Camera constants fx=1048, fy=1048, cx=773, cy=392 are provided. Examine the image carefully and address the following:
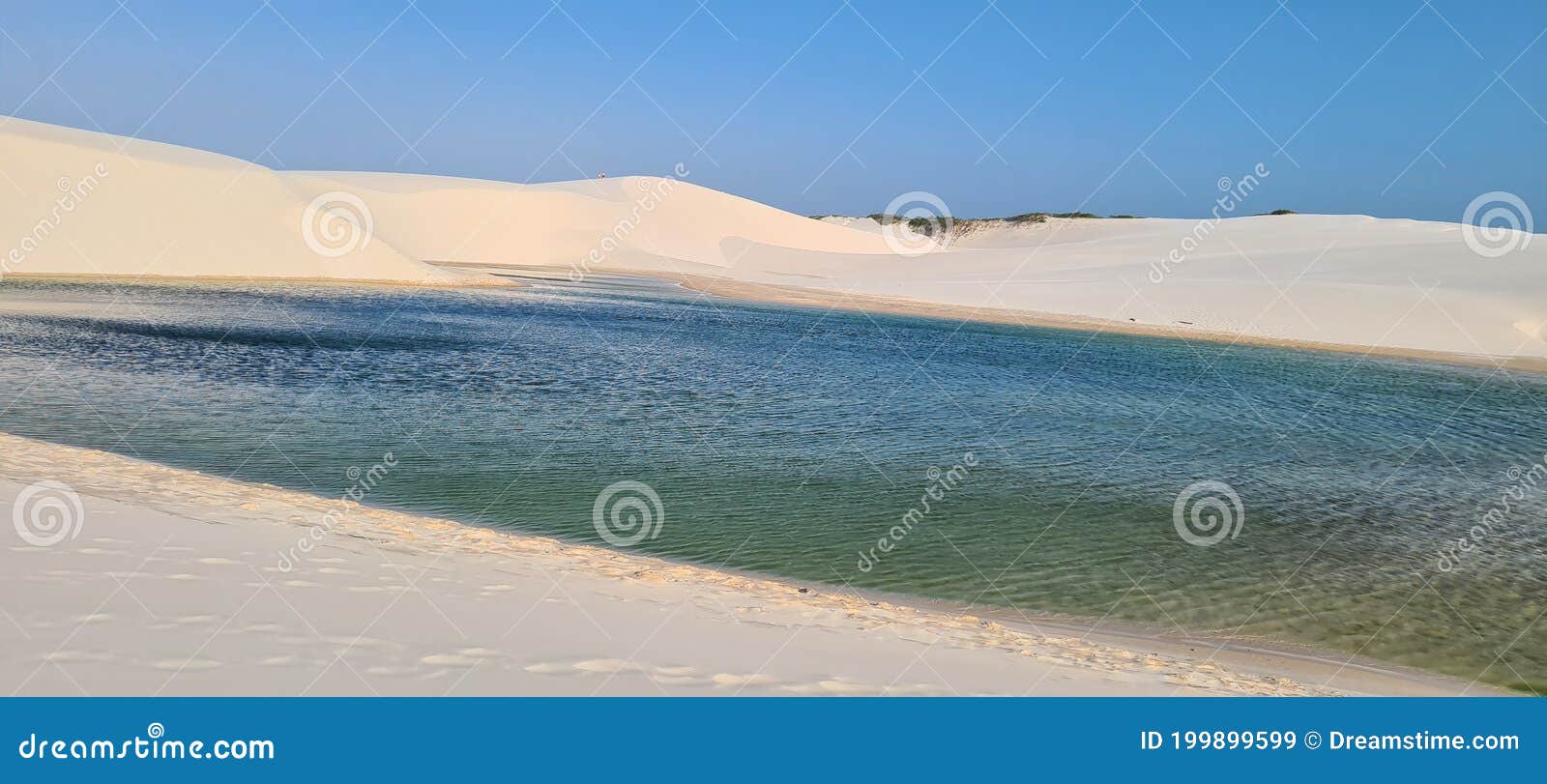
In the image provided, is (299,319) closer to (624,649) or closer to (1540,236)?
(624,649)

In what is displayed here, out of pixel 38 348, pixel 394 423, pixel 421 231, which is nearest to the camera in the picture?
pixel 394 423

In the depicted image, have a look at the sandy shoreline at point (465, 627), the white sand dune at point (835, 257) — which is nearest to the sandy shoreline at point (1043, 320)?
the white sand dune at point (835, 257)

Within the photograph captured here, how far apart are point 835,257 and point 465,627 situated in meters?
71.7

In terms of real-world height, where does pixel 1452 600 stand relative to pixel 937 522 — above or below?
below

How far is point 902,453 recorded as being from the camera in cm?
1266

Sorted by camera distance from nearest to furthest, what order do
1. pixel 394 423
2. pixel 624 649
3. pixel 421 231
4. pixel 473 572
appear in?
pixel 624 649 → pixel 473 572 → pixel 394 423 → pixel 421 231

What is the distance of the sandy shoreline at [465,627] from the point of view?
14.0 feet

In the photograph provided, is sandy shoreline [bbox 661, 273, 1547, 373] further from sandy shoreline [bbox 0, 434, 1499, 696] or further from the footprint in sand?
the footprint in sand

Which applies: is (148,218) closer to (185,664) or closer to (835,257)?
(185,664)

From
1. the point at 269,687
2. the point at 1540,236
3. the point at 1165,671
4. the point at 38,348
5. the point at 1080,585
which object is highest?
the point at 1540,236

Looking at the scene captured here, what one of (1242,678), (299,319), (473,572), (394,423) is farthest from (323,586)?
(299,319)

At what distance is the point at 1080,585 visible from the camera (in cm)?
808

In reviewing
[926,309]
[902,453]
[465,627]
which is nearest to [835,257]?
[926,309]

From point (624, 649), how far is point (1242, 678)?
3653mm
